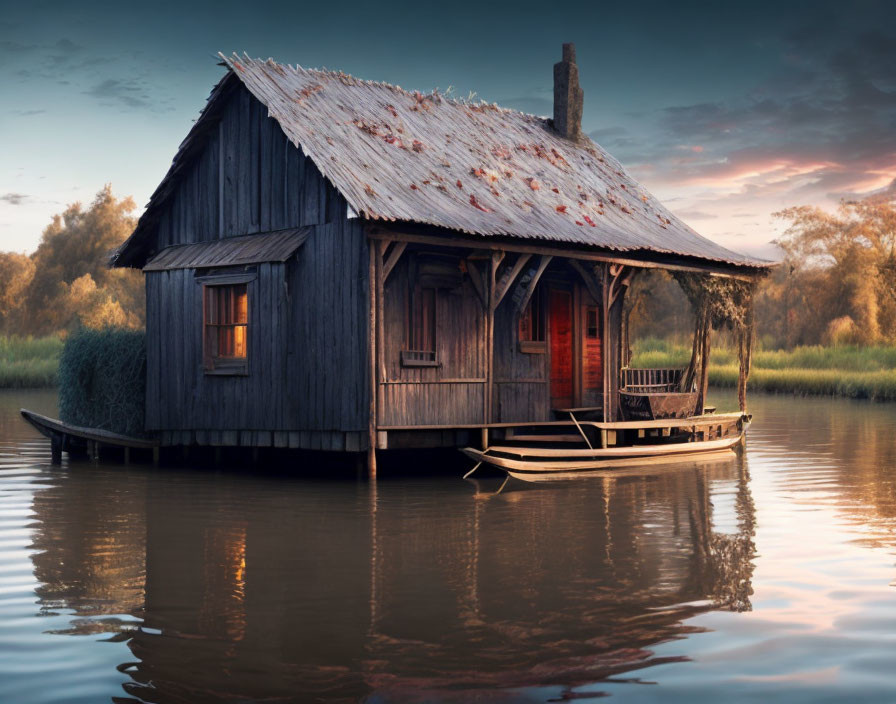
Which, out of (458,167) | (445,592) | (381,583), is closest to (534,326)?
(458,167)

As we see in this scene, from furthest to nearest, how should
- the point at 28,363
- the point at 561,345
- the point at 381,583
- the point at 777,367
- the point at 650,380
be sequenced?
the point at 28,363 < the point at 777,367 < the point at 650,380 < the point at 561,345 < the point at 381,583

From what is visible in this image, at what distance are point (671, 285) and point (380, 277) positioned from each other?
225ft

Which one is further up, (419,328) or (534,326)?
(534,326)

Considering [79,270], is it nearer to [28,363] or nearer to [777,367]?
[28,363]

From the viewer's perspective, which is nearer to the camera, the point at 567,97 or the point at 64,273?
the point at 567,97

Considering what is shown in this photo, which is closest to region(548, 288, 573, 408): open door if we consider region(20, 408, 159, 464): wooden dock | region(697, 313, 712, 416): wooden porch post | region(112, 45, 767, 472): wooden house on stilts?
region(112, 45, 767, 472): wooden house on stilts

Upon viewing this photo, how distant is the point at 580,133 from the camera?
87.7 ft

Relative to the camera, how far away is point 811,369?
153 feet

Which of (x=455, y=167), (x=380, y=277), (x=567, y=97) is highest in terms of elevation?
(x=567, y=97)

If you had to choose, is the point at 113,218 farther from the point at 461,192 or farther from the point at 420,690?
the point at 420,690

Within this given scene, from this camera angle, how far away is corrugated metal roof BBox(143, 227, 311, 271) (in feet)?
59.3

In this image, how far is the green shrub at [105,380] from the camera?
21609 mm

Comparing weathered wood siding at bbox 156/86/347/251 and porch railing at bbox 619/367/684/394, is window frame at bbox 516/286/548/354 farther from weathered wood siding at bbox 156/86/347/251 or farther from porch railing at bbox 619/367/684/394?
weathered wood siding at bbox 156/86/347/251

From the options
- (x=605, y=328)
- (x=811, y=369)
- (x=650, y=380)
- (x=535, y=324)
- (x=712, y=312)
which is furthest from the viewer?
(x=811, y=369)
